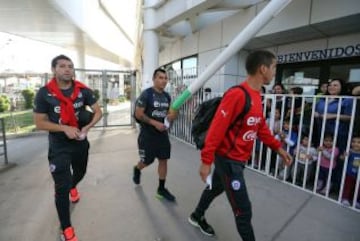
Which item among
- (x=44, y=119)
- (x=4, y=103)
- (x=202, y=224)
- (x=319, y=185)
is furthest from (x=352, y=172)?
(x=4, y=103)

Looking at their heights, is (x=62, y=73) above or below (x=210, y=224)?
above

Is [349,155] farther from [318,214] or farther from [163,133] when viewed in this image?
[163,133]

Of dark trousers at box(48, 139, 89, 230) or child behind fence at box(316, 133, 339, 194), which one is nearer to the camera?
dark trousers at box(48, 139, 89, 230)

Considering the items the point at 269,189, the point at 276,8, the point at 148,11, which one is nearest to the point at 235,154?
the point at 269,189

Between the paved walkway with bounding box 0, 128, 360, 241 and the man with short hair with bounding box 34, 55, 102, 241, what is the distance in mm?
505

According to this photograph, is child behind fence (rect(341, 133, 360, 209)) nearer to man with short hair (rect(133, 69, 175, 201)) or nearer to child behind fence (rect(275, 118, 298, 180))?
child behind fence (rect(275, 118, 298, 180))

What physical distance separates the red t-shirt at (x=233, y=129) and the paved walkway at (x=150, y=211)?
1069mm

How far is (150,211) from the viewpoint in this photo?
9.85 feet

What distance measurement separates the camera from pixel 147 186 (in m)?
3.73

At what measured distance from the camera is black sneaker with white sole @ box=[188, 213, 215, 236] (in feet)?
8.33

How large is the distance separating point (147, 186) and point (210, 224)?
1287mm

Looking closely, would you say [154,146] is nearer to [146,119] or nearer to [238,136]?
[146,119]

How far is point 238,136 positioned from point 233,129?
3.3 inches

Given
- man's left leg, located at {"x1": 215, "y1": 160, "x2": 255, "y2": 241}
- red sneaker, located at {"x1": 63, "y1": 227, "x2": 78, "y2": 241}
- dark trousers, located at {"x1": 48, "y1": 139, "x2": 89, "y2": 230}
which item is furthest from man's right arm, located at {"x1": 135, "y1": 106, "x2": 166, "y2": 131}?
red sneaker, located at {"x1": 63, "y1": 227, "x2": 78, "y2": 241}
